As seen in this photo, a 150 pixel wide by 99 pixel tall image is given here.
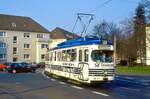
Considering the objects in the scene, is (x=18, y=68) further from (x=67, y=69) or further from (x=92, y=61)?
(x=92, y=61)

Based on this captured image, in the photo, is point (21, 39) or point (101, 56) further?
point (21, 39)

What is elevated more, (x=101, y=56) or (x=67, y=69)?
(x=101, y=56)

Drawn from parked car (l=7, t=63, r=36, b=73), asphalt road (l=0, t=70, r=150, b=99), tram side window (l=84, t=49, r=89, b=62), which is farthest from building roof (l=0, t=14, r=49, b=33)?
tram side window (l=84, t=49, r=89, b=62)

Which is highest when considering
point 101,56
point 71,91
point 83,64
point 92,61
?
point 101,56

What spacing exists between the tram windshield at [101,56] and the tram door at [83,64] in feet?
1.54

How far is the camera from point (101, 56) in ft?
77.1

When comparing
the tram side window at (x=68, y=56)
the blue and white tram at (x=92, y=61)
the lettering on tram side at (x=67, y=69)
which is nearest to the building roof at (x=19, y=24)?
the lettering on tram side at (x=67, y=69)

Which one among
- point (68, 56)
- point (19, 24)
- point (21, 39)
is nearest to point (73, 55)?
point (68, 56)

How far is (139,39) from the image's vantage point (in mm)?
77188

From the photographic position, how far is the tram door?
23312 millimetres

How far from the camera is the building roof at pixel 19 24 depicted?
95.5 m

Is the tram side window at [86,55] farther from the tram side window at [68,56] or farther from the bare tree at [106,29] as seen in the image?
the bare tree at [106,29]

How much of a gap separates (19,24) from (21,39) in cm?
418

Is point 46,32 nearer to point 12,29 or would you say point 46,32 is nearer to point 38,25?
point 38,25
